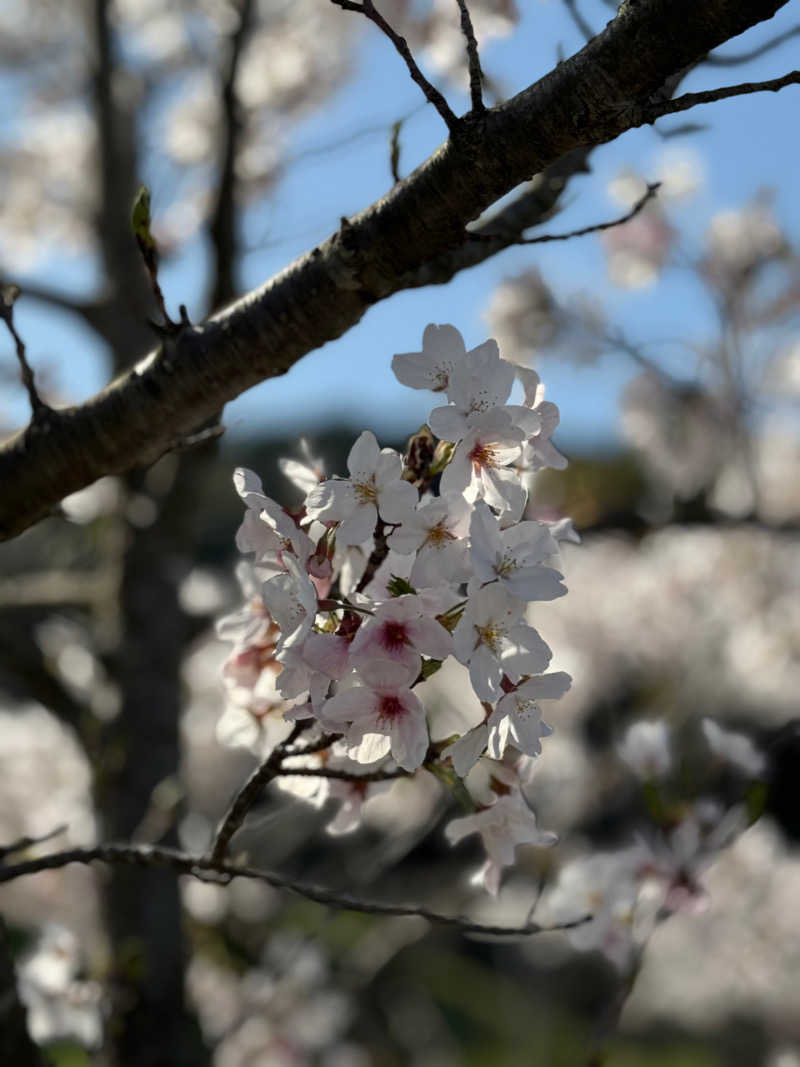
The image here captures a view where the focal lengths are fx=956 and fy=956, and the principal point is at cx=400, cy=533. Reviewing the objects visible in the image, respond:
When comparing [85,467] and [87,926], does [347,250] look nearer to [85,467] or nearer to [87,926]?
[85,467]

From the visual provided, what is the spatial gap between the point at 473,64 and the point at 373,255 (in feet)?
0.60

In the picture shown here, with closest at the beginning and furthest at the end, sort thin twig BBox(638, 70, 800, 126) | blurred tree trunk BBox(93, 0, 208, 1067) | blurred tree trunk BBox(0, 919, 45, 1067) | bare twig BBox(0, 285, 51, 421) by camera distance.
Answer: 1. thin twig BBox(638, 70, 800, 126)
2. bare twig BBox(0, 285, 51, 421)
3. blurred tree trunk BBox(0, 919, 45, 1067)
4. blurred tree trunk BBox(93, 0, 208, 1067)

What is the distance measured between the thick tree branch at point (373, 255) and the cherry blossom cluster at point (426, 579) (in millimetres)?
115

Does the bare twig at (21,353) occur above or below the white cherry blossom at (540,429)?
above


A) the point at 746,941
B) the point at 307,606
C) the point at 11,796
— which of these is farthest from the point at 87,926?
the point at 307,606

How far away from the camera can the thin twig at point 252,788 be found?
83 cm

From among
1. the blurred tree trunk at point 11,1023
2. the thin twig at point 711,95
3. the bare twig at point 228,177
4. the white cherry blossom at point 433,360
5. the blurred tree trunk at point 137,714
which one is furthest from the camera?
the bare twig at point 228,177

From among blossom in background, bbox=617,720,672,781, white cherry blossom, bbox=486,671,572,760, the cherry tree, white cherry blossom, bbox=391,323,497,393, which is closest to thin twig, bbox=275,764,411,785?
the cherry tree

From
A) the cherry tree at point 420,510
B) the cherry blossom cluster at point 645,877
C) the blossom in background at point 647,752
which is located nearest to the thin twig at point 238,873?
the cherry tree at point 420,510

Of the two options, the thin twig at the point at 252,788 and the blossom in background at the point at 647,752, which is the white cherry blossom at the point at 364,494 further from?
the blossom in background at the point at 647,752

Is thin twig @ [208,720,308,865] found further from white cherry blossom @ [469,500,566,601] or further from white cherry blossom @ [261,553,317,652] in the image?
white cherry blossom @ [469,500,566,601]

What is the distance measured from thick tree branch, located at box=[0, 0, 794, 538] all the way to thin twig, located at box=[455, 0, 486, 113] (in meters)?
0.01

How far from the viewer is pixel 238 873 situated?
2.81 ft

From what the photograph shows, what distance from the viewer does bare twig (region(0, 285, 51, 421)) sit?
0.95 m
